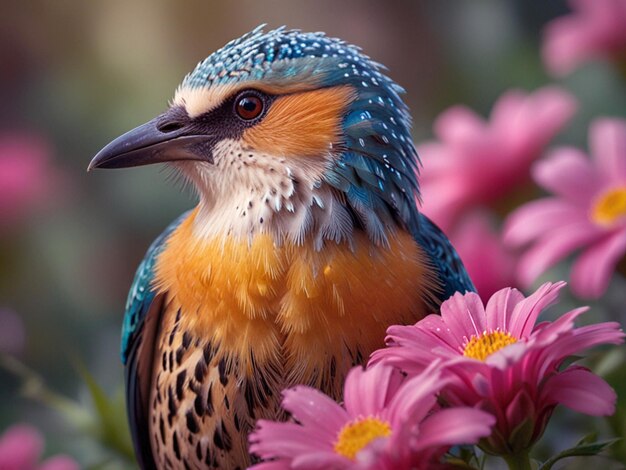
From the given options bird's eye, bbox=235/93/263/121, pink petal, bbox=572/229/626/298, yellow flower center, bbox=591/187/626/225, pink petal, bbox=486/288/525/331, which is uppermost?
bird's eye, bbox=235/93/263/121

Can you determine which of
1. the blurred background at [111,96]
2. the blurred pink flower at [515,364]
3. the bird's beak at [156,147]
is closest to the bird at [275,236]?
the bird's beak at [156,147]

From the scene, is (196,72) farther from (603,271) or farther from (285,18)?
(285,18)

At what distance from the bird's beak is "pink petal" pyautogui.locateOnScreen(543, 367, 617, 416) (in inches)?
8.6

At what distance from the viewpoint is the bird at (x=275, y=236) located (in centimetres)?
43

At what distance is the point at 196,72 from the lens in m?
0.47

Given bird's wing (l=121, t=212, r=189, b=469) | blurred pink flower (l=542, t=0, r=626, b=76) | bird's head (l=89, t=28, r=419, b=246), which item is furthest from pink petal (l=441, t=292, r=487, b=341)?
blurred pink flower (l=542, t=0, r=626, b=76)

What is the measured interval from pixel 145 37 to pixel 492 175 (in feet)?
2.00

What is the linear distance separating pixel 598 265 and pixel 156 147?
0.81 feet

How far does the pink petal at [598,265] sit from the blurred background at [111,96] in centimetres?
52

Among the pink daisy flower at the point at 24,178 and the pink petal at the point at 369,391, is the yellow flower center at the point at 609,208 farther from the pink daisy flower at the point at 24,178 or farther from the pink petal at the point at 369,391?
the pink daisy flower at the point at 24,178

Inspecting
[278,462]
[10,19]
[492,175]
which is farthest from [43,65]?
[278,462]

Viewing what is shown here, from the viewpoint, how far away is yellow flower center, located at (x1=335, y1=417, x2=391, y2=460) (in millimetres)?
293

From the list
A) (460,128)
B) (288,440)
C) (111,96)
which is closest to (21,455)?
(288,440)

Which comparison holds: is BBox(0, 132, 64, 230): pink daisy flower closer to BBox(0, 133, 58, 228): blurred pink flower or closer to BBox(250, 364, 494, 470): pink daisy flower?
BBox(0, 133, 58, 228): blurred pink flower
